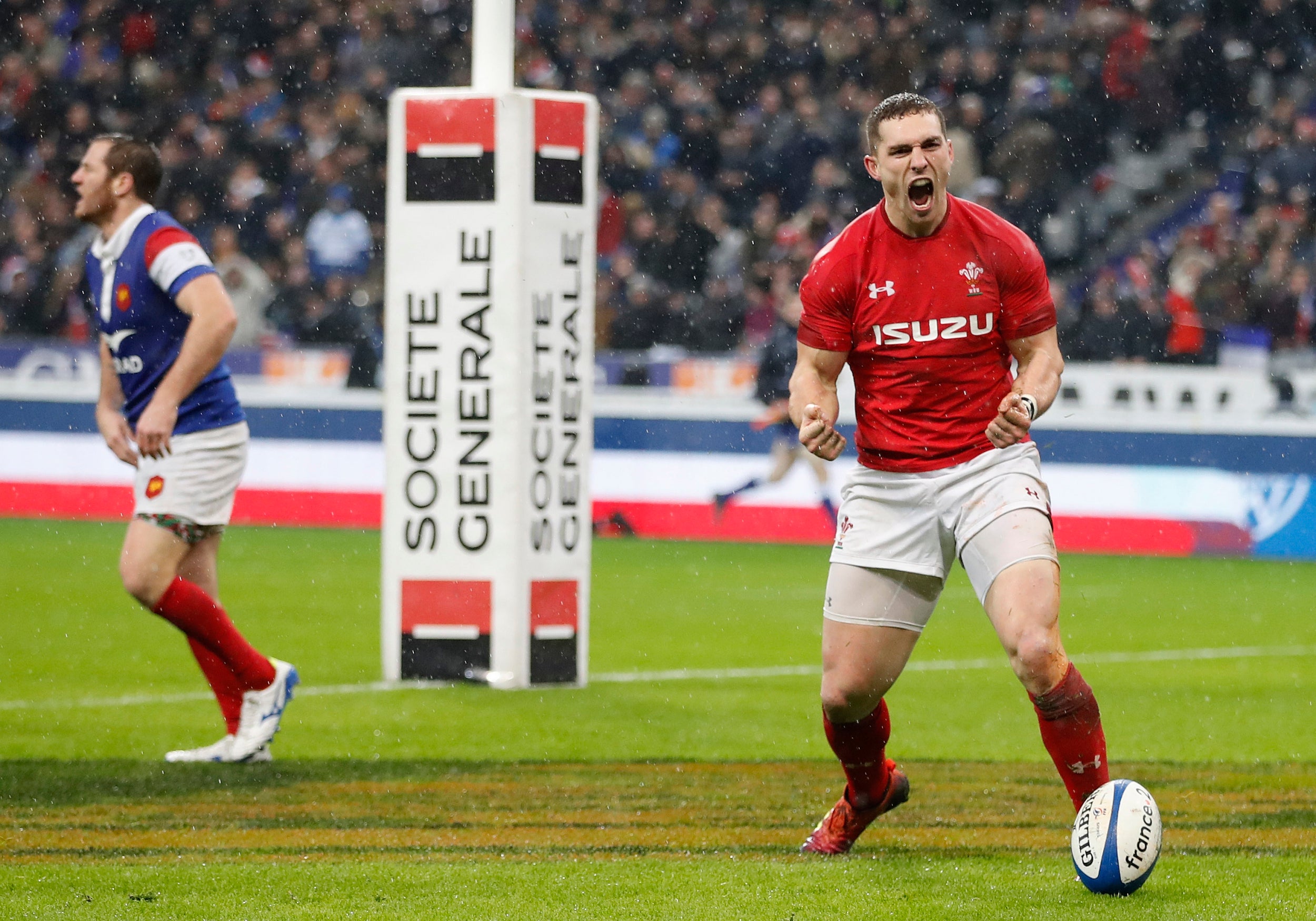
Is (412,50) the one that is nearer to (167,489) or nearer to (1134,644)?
(1134,644)

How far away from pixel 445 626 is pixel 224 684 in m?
1.89

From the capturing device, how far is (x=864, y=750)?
529 cm

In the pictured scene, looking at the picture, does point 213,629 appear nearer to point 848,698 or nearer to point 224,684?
point 224,684

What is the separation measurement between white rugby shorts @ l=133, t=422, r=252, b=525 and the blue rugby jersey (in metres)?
0.05

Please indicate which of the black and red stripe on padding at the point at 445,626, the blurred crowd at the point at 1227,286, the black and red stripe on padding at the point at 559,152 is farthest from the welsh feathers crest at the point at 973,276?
the blurred crowd at the point at 1227,286

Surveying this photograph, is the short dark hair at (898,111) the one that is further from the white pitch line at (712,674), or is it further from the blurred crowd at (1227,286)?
the blurred crowd at (1227,286)

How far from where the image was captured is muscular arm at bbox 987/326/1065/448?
480cm

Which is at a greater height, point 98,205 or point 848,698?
point 98,205

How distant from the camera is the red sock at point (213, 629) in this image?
260 inches

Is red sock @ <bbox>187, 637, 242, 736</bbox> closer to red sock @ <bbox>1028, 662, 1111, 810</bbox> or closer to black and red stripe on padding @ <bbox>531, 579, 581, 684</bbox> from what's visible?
black and red stripe on padding @ <bbox>531, 579, 581, 684</bbox>

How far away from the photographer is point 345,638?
33.3 feet

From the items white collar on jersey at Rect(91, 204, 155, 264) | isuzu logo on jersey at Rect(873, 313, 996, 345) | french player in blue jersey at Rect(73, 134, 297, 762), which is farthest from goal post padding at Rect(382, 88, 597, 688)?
isuzu logo on jersey at Rect(873, 313, 996, 345)

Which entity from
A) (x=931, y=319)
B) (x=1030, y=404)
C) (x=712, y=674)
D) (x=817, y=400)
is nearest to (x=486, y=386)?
(x=712, y=674)

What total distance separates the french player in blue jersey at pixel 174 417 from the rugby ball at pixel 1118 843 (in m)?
3.14
